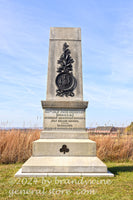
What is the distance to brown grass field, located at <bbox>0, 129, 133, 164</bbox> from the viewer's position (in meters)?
8.91

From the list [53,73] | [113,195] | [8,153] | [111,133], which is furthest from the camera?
[111,133]

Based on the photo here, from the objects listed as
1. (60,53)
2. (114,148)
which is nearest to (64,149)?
(60,53)

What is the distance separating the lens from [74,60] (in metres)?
7.52

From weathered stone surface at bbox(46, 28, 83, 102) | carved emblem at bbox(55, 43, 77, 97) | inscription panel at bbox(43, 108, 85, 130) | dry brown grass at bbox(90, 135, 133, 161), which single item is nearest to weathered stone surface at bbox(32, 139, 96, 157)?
inscription panel at bbox(43, 108, 85, 130)

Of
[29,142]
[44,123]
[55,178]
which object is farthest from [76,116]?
[29,142]

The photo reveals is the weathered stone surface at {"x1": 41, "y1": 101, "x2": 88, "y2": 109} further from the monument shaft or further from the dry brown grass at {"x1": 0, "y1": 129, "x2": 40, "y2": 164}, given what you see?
the dry brown grass at {"x1": 0, "y1": 129, "x2": 40, "y2": 164}

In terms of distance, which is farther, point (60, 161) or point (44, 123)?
point (44, 123)

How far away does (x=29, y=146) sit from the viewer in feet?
31.0

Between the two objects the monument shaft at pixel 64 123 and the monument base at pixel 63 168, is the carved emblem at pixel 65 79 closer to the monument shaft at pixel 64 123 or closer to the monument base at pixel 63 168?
the monument shaft at pixel 64 123

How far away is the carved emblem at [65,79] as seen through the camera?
7.26 metres

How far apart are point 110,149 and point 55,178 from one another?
501cm

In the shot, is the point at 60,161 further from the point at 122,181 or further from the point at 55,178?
the point at 122,181

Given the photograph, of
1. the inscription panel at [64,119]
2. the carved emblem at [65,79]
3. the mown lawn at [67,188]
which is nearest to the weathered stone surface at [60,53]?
the carved emblem at [65,79]

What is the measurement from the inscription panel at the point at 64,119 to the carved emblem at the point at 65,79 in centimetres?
66
